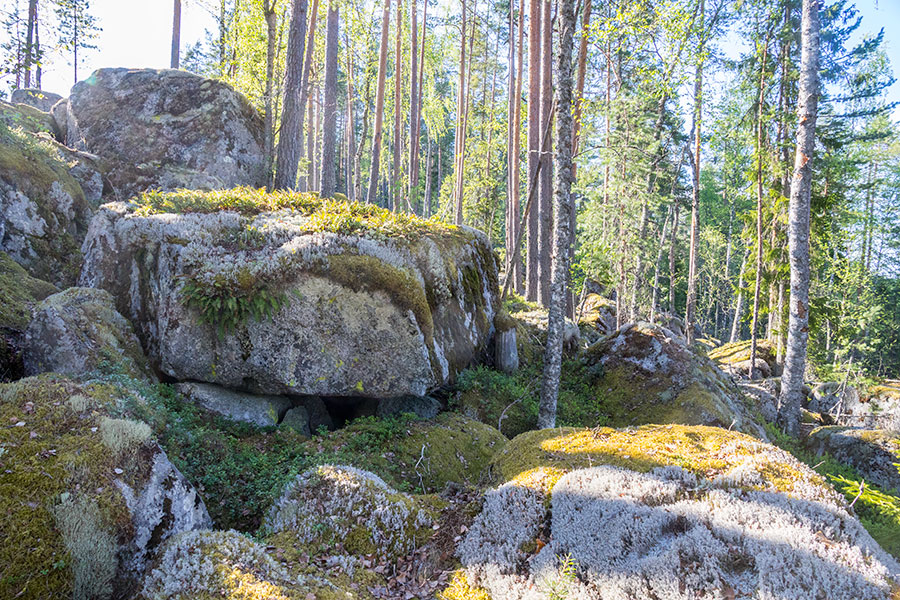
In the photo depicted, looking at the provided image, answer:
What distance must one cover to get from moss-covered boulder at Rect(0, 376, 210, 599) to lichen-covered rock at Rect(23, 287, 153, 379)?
143 cm

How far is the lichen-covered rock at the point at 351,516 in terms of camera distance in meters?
4.02

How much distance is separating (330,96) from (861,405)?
21.1m

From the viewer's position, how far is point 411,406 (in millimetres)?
7820

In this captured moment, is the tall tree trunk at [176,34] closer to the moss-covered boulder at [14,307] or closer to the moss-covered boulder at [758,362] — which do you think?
the moss-covered boulder at [14,307]

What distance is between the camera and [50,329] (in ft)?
18.4

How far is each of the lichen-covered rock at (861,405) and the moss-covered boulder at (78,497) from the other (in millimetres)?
19026

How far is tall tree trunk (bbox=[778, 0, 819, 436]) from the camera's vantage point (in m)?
9.36

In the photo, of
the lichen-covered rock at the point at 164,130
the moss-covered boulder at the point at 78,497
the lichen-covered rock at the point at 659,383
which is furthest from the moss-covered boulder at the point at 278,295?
the lichen-covered rock at the point at 164,130

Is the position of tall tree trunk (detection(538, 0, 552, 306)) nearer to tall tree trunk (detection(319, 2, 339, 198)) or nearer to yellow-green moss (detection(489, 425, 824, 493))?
tall tree trunk (detection(319, 2, 339, 198))

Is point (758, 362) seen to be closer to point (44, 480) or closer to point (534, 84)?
point (534, 84)

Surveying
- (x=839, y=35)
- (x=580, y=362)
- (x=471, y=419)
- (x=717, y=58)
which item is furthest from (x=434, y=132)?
(x=471, y=419)

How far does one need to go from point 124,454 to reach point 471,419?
5.10 m

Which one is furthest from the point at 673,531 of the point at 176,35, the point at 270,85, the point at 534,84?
the point at 176,35

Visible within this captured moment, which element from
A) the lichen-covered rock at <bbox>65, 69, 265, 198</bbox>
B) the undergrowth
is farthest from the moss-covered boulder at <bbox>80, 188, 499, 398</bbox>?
the lichen-covered rock at <bbox>65, 69, 265, 198</bbox>
